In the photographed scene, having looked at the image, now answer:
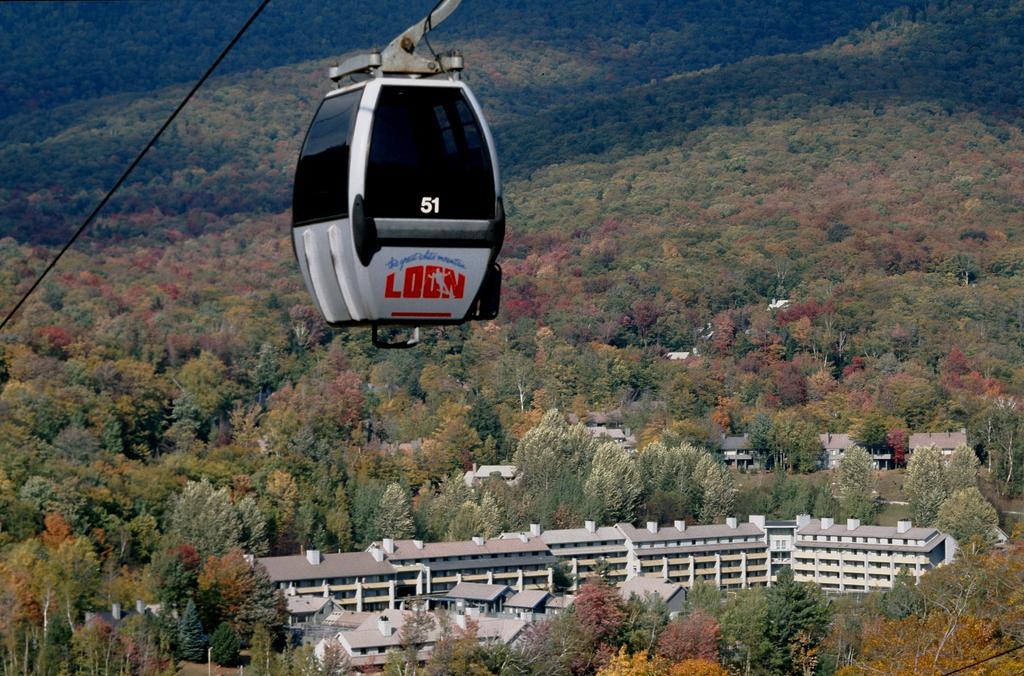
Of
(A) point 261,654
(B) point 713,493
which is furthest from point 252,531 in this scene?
(B) point 713,493

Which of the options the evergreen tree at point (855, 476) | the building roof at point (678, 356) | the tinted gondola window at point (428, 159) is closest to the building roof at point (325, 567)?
the evergreen tree at point (855, 476)

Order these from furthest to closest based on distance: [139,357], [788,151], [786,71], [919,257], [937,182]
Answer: [786,71] < [788,151] < [937,182] < [919,257] < [139,357]

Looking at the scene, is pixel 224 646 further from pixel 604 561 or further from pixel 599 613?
pixel 604 561

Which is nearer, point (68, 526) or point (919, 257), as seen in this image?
point (68, 526)

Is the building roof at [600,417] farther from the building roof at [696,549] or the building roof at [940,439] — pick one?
the building roof at [696,549]

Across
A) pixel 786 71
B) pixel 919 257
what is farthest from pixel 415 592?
pixel 786 71

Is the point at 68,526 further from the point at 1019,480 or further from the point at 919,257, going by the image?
the point at 919,257
